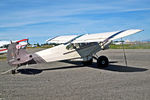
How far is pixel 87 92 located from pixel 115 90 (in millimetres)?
1022

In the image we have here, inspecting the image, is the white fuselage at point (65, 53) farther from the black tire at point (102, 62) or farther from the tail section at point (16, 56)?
the tail section at point (16, 56)

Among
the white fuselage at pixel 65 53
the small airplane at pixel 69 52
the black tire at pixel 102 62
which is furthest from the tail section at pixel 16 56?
the black tire at pixel 102 62

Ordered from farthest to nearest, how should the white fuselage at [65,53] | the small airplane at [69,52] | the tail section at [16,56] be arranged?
the white fuselage at [65,53], the small airplane at [69,52], the tail section at [16,56]

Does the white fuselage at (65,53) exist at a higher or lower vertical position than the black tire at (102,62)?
higher

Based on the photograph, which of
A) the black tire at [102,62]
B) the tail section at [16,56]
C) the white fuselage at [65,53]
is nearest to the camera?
the tail section at [16,56]

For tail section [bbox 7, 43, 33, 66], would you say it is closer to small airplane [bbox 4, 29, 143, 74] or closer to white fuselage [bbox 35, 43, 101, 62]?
small airplane [bbox 4, 29, 143, 74]

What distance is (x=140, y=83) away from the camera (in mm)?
7930

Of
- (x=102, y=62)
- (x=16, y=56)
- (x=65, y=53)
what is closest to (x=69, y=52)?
(x=65, y=53)

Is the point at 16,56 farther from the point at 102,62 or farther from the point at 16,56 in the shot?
the point at 102,62

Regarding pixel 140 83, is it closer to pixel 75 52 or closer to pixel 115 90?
pixel 115 90

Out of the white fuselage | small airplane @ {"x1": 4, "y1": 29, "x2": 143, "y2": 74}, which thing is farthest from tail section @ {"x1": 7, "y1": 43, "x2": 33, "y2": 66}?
the white fuselage

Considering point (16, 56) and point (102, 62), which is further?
point (102, 62)

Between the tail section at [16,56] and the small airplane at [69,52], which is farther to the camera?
the small airplane at [69,52]

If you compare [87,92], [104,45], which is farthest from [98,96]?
[104,45]
